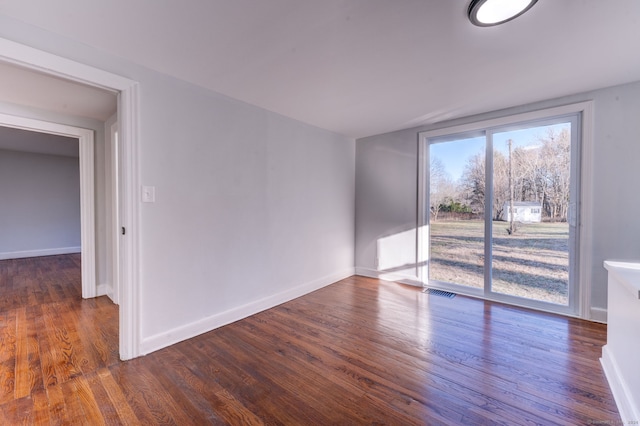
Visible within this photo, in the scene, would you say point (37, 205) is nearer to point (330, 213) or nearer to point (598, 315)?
point (330, 213)

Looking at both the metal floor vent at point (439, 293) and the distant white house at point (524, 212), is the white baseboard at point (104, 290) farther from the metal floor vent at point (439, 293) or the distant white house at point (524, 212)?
the distant white house at point (524, 212)

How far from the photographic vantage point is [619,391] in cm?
154

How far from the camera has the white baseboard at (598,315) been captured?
2536 millimetres

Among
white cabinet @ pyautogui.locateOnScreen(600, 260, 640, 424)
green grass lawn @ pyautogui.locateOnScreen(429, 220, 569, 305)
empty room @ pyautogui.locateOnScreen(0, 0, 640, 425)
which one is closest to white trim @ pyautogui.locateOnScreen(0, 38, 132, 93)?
empty room @ pyautogui.locateOnScreen(0, 0, 640, 425)

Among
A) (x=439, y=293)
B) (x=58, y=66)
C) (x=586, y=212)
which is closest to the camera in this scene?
(x=58, y=66)

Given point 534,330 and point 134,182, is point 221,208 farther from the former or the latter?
point 534,330

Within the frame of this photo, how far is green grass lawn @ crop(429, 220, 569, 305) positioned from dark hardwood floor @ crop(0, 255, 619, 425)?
32cm

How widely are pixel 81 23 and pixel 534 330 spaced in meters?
4.10

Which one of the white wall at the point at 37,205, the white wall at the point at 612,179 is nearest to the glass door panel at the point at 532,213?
the white wall at the point at 612,179

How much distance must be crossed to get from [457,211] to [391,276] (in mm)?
1313

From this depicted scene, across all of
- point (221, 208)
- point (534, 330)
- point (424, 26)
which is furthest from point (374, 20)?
point (534, 330)

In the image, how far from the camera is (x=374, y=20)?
1581mm

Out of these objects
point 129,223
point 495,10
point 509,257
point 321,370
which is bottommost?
point 321,370

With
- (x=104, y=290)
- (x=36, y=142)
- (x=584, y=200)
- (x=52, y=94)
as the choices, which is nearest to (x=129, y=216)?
(x=52, y=94)
